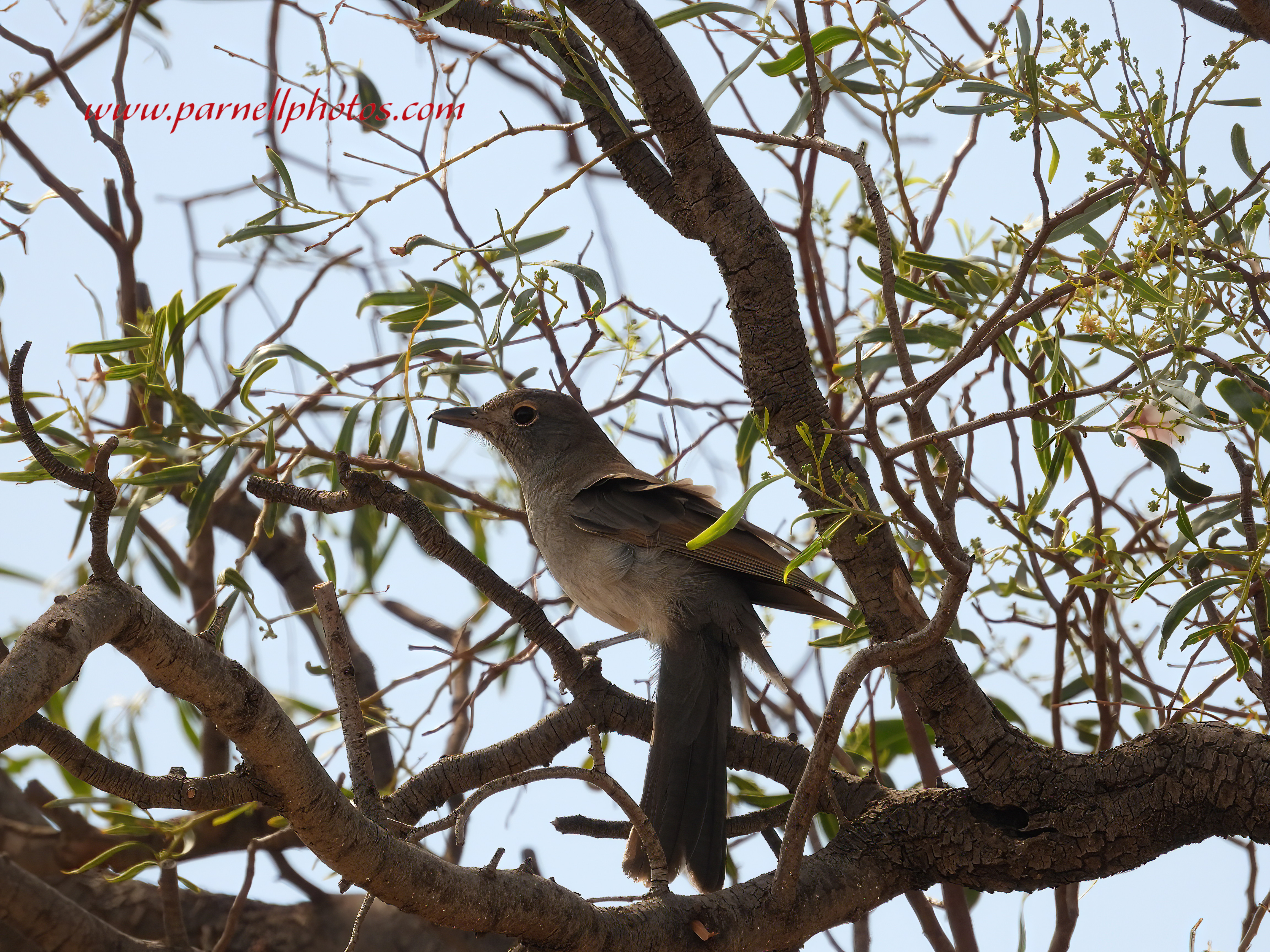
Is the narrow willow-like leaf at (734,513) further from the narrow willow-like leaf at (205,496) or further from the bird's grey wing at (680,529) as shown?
the narrow willow-like leaf at (205,496)

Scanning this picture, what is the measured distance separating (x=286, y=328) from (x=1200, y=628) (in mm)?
2756

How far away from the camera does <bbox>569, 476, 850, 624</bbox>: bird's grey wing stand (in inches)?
118

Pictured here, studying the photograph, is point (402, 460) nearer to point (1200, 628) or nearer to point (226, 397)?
point (226, 397)

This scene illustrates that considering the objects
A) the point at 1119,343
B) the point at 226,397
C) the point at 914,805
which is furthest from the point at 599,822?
the point at 226,397

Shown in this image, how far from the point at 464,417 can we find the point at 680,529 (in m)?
0.94

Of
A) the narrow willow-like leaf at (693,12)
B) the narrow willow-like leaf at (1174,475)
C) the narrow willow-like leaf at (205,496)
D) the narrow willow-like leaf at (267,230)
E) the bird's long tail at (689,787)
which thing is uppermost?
the narrow willow-like leaf at (693,12)

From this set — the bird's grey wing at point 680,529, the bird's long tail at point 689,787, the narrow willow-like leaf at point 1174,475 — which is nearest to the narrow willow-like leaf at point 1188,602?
the narrow willow-like leaf at point 1174,475

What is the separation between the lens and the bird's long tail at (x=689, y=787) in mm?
2686

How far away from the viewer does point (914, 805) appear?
2.33 m

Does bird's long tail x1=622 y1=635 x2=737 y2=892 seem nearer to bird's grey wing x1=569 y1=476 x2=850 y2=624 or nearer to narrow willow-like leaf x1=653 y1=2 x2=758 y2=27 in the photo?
bird's grey wing x1=569 y1=476 x2=850 y2=624

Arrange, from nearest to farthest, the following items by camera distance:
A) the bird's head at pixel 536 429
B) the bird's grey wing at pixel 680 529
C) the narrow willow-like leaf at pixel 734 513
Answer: the narrow willow-like leaf at pixel 734 513 → the bird's grey wing at pixel 680 529 → the bird's head at pixel 536 429

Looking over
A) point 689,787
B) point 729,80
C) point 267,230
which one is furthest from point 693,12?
point 689,787

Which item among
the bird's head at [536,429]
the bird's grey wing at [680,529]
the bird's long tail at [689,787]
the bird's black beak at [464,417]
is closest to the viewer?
the bird's long tail at [689,787]

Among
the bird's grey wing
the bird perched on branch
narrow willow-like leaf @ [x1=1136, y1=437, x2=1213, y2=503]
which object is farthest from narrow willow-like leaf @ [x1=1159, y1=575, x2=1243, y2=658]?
the bird's grey wing
